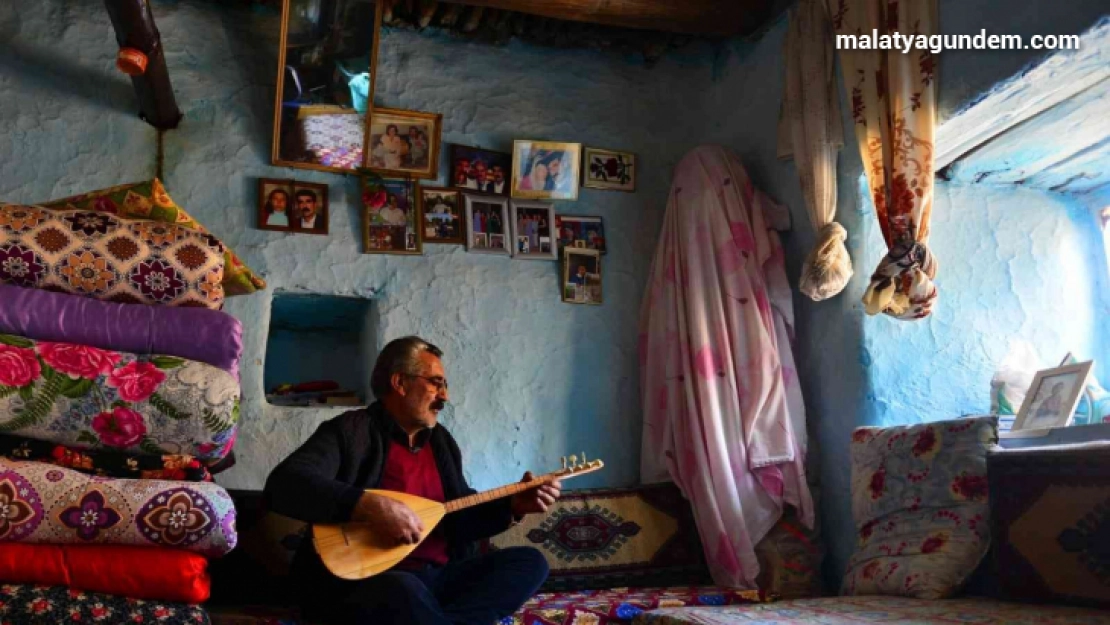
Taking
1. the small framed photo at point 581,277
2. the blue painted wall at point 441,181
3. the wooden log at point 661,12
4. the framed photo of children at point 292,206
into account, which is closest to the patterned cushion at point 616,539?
the blue painted wall at point 441,181

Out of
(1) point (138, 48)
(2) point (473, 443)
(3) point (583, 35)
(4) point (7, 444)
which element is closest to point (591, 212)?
(3) point (583, 35)

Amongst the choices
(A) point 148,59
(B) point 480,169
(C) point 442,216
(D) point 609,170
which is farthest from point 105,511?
(D) point 609,170

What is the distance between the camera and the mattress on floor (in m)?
2.02

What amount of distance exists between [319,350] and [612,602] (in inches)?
69.6

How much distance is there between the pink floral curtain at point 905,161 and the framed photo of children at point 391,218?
1776 mm

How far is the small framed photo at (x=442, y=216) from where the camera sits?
3674mm

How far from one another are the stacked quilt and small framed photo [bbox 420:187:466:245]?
1357 millimetres

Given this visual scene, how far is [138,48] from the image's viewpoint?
2900mm

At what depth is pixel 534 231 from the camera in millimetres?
3809

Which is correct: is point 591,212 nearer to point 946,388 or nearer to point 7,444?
point 946,388

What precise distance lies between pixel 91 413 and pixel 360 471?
74 cm

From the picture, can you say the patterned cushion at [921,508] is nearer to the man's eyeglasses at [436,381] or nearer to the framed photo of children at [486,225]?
the man's eyeglasses at [436,381]

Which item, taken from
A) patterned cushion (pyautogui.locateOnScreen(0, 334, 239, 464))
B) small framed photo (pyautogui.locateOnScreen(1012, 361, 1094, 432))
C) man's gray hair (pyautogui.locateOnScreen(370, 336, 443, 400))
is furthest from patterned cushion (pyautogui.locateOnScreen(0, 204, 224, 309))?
small framed photo (pyautogui.locateOnScreen(1012, 361, 1094, 432))

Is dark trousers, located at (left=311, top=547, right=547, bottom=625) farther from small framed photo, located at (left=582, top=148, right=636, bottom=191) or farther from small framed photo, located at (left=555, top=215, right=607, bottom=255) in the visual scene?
small framed photo, located at (left=582, top=148, right=636, bottom=191)
